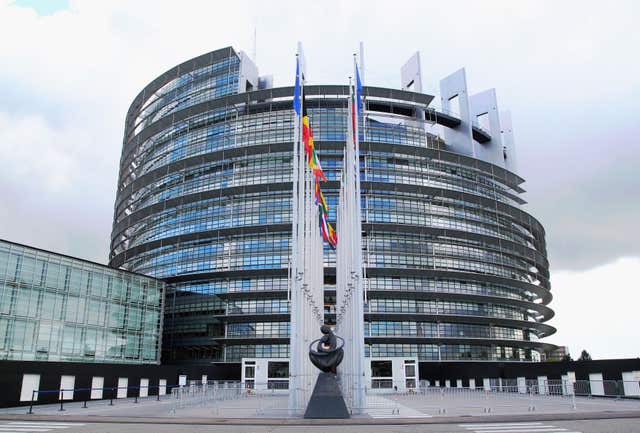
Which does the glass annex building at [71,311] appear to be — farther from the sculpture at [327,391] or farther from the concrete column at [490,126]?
the concrete column at [490,126]

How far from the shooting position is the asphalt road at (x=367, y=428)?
54.4 feet

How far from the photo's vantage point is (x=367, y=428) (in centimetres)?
1781

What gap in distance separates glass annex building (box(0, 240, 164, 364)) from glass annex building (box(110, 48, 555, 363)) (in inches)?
501

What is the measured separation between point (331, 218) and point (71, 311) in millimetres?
35929

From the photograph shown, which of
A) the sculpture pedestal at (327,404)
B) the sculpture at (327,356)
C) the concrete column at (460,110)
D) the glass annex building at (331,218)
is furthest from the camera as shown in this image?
the concrete column at (460,110)

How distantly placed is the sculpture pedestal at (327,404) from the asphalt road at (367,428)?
1.73 meters

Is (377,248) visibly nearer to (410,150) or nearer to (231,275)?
(410,150)

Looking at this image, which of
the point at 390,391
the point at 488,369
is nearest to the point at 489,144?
the point at 488,369

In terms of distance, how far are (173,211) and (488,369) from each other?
164ft

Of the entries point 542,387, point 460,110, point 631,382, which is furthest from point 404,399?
point 460,110

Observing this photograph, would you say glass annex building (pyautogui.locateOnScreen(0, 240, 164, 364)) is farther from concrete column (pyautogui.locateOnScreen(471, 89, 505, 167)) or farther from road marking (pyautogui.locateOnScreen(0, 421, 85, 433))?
concrete column (pyautogui.locateOnScreen(471, 89, 505, 167))

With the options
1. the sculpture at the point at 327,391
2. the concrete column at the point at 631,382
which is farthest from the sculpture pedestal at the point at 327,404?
the concrete column at the point at 631,382

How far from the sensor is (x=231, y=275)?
222 ft

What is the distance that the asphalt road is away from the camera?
1658 centimetres
